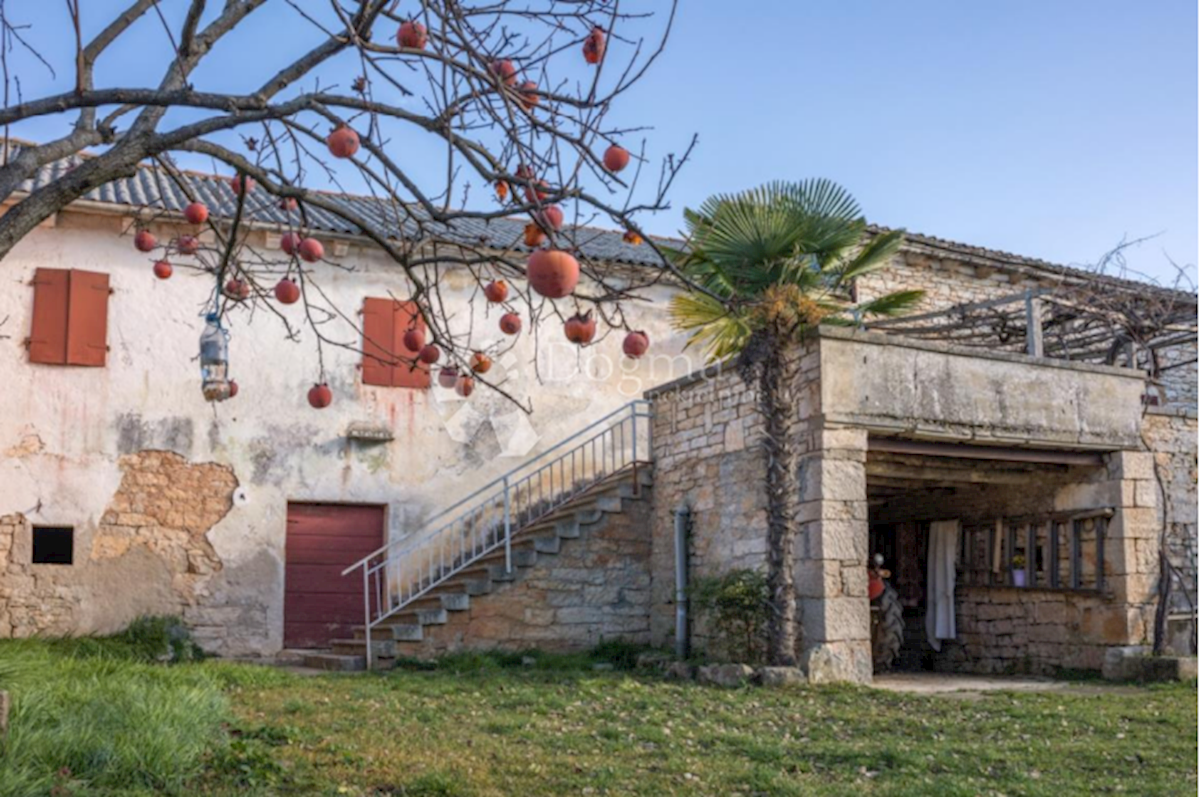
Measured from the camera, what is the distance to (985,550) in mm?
12953

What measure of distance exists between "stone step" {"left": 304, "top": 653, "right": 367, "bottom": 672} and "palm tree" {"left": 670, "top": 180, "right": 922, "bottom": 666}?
167 inches

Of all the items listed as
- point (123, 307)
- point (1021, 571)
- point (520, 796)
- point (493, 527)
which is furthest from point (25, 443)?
point (1021, 571)

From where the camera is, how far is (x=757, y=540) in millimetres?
11148

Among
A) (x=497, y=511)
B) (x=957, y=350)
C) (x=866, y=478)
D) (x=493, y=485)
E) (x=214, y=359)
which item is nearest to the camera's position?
(x=214, y=359)

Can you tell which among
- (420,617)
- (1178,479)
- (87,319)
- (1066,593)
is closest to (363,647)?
(420,617)

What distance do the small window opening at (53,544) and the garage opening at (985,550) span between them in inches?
321

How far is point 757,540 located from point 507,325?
260 inches

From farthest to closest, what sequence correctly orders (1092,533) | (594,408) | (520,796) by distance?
(594,408), (1092,533), (520,796)

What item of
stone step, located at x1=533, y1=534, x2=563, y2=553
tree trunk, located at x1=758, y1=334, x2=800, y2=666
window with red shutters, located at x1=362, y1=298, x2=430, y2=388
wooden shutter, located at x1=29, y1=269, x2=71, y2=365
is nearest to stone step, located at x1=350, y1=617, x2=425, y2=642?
stone step, located at x1=533, y1=534, x2=563, y2=553

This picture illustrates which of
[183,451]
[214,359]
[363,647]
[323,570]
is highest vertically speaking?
[214,359]

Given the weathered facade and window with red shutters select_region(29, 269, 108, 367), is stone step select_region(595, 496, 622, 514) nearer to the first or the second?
the weathered facade

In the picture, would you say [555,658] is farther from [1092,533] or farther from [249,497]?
[1092,533]

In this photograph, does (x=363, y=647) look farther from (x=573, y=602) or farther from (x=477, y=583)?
(x=573, y=602)

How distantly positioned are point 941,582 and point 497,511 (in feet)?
16.9
